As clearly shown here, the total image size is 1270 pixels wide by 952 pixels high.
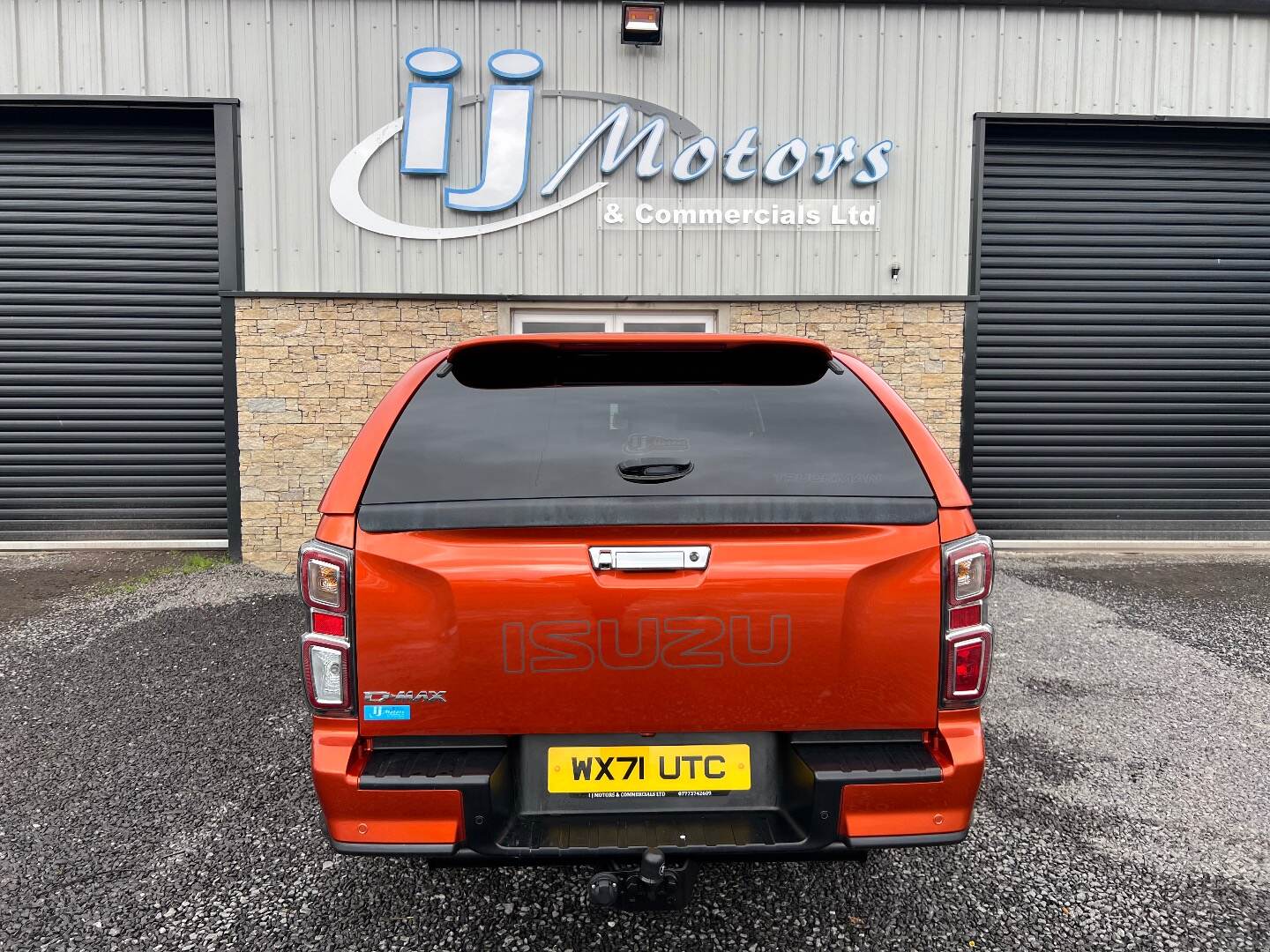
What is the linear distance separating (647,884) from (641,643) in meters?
0.63

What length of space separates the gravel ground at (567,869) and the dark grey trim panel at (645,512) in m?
1.34

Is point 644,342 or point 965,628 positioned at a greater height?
point 644,342

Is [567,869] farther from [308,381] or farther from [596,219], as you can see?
[596,219]

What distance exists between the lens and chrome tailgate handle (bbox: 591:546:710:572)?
64.6 inches

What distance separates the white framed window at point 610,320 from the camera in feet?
21.2

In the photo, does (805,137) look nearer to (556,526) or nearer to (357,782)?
(556,526)

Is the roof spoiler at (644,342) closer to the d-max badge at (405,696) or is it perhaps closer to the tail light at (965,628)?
the tail light at (965,628)

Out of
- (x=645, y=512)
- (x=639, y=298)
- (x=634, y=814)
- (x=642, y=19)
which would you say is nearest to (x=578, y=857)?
(x=634, y=814)

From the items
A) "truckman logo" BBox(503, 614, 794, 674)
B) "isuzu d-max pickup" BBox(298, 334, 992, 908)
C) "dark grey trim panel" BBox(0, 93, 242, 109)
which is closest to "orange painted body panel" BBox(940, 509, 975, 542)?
"isuzu d-max pickup" BBox(298, 334, 992, 908)

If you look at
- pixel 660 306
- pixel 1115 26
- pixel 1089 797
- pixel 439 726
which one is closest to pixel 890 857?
pixel 1089 797

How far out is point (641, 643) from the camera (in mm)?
1629

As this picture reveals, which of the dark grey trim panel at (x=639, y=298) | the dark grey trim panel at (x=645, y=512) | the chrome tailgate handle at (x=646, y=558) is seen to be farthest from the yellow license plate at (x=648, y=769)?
the dark grey trim panel at (x=639, y=298)

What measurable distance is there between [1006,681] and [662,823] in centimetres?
313

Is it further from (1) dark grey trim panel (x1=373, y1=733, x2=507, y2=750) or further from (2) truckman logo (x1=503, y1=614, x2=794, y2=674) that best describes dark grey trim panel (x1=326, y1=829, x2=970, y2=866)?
(2) truckman logo (x1=503, y1=614, x2=794, y2=674)
